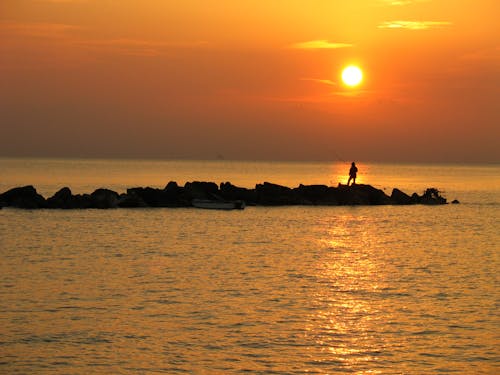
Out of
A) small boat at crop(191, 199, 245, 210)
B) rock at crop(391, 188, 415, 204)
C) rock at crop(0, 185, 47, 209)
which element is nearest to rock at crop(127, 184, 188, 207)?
small boat at crop(191, 199, 245, 210)

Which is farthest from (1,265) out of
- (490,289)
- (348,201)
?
(348,201)

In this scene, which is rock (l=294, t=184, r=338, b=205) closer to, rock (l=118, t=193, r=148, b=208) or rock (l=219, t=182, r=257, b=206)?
rock (l=219, t=182, r=257, b=206)

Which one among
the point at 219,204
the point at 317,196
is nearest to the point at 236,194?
the point at 219,204

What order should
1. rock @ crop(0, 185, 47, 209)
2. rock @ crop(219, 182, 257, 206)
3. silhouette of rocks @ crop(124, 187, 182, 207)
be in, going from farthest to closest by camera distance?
1. rock @ crop(219, 182, 257, 206)
2. silhouette of rocks @ crop(124, 187, 182, 207)
3. rock @ crop(0, 185, 47, 209)

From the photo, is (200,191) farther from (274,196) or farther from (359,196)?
(359,196)

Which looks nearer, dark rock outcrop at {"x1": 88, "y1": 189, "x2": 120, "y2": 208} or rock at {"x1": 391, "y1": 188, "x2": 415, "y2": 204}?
dark rock outcrop at {"x1": 88, "y1": 189, "x2": 120, "y2": 208}

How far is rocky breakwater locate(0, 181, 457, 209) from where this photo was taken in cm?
6344

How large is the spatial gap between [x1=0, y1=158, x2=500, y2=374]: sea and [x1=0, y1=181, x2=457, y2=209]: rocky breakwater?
14917mm

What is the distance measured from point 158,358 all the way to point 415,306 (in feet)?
31.0

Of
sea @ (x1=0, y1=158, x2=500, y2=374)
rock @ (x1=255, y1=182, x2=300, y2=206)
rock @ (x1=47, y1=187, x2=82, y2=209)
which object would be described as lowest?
sea @ (x1=0, y1=158, x2=500, y2=374)

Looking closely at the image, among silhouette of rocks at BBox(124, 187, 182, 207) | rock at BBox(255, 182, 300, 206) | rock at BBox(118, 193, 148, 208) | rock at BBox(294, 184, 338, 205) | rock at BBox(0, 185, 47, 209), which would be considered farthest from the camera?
rock at BBox(294, 184, 338, 205)

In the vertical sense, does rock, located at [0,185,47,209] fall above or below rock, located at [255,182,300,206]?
below

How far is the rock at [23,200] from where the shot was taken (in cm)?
6197

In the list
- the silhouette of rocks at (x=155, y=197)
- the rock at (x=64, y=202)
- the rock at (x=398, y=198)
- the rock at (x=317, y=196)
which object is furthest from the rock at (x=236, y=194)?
the rock at (x=398, y=198)
